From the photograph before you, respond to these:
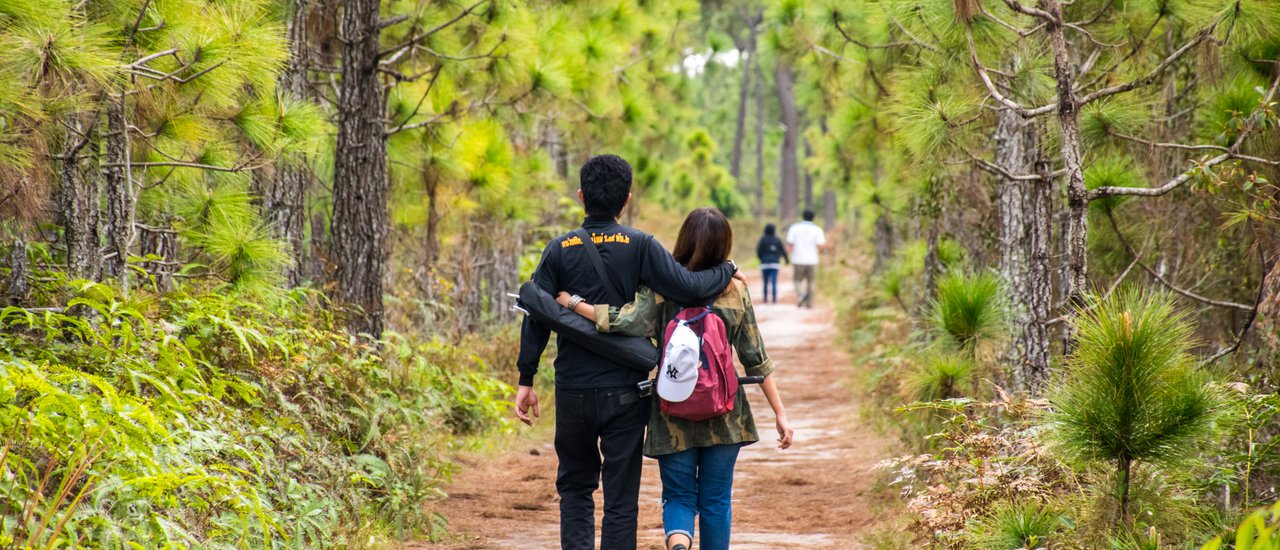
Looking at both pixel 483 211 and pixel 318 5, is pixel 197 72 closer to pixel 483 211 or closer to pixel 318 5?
pixel 318 5

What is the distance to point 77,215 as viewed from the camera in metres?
4.92

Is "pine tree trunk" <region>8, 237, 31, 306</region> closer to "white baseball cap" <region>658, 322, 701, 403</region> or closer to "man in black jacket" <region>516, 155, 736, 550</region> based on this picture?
"man in black jacket" <region>516, 155, 736, 550</region>

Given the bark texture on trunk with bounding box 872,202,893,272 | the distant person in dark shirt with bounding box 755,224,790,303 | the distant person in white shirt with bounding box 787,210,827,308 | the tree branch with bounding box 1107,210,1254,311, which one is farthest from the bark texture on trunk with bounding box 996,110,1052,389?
the distant person in dark shirt with bounding box 755,224,790,303

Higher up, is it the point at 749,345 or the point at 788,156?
the point at 788,156

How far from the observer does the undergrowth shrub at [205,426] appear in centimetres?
358

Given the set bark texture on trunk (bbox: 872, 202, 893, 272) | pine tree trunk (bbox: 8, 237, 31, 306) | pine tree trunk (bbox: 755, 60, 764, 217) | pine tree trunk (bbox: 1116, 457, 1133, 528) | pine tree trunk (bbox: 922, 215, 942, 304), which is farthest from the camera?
pine tree trunk (bbox: 755, 60, 764, 217)

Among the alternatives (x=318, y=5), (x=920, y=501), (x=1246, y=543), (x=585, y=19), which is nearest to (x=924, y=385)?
(x=920, y=501)

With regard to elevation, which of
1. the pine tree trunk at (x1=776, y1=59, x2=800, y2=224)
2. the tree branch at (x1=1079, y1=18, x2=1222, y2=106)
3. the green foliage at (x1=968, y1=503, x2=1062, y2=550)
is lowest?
the green foliage at (x1=968, y1=503, x2=1062, y2=550)

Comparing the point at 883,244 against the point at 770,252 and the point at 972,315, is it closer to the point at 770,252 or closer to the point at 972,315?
the point at 770,252

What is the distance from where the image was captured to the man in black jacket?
435 cm

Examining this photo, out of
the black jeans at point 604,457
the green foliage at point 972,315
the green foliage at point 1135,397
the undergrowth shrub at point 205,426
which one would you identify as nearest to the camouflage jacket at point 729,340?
the black jeans at point 604,457

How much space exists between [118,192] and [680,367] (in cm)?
262

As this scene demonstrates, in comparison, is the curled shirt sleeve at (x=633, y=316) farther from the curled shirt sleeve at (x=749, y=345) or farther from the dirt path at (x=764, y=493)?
the dirt path at (x=764, y=493)

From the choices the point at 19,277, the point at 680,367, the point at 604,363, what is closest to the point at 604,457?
the point at 604,363
